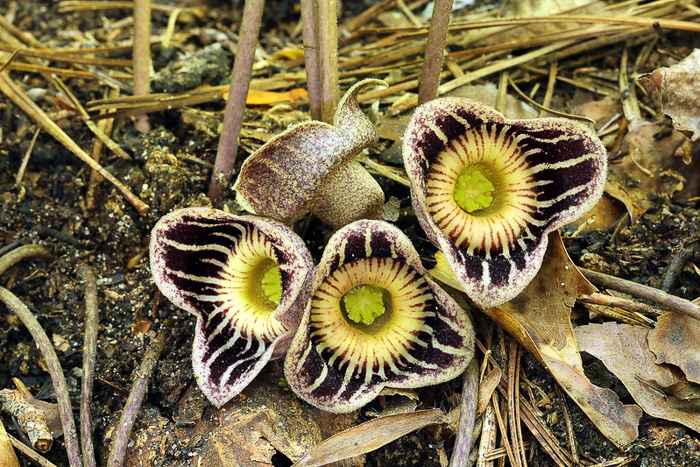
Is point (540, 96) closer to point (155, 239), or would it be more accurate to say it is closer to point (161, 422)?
point (155, 239)

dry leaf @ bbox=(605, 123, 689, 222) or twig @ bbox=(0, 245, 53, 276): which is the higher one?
dry leaf @ bbox=(605, 123, 689, 222)

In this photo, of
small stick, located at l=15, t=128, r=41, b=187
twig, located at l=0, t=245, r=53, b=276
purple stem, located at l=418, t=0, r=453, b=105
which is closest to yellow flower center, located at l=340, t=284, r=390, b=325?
purple stem, located at l=418, t=0, r=453, b=105

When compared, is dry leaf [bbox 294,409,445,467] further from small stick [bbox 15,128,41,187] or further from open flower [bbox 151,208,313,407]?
small stick [bbox 15,128,41,187]

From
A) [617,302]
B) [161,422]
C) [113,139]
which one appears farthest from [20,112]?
[617,302]

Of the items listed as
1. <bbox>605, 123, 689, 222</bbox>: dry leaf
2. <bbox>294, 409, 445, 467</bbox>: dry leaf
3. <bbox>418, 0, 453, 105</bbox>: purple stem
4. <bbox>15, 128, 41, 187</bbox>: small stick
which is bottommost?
<bbox>294, 409, 445, 467</bbox>: dry leaf

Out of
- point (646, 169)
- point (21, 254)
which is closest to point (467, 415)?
point (646, 169)

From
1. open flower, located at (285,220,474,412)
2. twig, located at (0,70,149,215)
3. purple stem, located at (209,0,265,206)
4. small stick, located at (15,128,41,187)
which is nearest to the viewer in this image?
open flower, located at (285,220,474,412)

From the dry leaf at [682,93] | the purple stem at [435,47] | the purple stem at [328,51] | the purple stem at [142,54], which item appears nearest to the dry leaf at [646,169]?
the dry leaf at [682,93]
